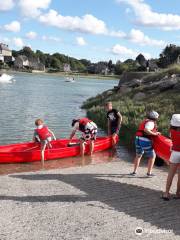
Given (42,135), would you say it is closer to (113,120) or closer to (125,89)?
(113,120)

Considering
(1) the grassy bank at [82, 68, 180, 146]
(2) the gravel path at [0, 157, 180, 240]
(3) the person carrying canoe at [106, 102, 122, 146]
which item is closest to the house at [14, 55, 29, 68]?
(1) the grassy bank at [82, 68, 180, 146]

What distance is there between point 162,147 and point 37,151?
15.3ft

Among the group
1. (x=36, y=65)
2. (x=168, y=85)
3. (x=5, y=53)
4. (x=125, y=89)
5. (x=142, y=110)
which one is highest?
(x=5, y=53)

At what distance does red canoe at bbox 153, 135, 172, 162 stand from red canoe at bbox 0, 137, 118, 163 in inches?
161

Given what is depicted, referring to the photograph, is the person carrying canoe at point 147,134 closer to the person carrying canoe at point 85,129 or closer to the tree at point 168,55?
the person carrying canoe at point 85,129

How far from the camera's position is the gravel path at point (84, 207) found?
779 cm

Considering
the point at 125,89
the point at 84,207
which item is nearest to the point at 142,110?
the point at 125,89

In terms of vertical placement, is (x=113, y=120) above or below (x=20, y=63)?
below

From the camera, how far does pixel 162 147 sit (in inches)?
478

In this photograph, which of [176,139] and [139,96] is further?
[139,96]

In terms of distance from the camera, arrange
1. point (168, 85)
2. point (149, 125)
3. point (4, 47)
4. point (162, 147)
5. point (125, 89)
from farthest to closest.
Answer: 1. point (4, 47)
2. point (125, 89)
3. point (168, 85)
4. point (162, 147)
5. point (149, 125)

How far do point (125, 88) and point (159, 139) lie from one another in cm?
2340

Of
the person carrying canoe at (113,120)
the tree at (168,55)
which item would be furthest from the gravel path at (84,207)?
the tree at (168,55)

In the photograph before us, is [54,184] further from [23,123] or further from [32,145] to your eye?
[23,123]
